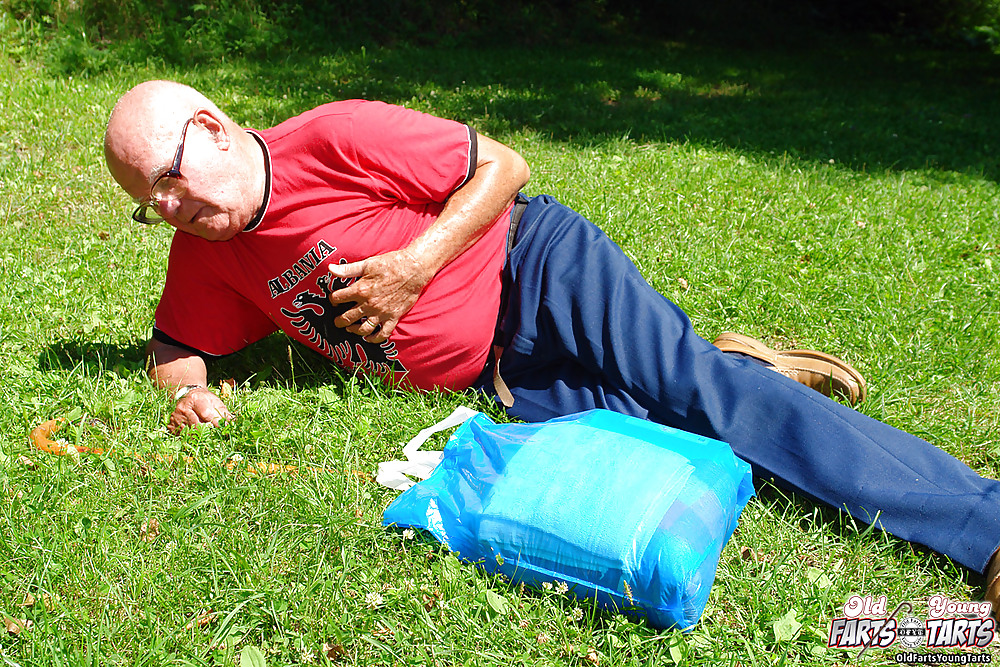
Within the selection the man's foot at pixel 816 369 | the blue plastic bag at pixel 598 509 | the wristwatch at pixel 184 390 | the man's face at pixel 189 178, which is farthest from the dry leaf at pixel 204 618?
the man's foot at pixel 816 369

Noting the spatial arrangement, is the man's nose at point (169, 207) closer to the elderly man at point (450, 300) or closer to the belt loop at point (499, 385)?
the elderly man at point (450, 300)

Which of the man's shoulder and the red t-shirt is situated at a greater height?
the man's shoulder

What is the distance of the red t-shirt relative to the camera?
8.39 ft

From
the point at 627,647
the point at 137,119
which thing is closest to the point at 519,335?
the point at 627,647

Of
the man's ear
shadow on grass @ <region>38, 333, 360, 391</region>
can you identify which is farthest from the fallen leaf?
the man's ear

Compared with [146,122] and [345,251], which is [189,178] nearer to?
[146,122]

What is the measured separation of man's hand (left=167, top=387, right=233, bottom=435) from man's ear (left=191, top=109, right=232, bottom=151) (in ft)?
3.05

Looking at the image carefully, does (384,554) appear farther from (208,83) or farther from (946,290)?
(208,83)

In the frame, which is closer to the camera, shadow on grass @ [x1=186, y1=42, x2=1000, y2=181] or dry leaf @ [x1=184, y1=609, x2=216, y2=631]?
dry leaf @ [x1=184, y1=609, x2=216, y2=631]

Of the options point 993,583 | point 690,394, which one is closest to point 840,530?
point 993,583

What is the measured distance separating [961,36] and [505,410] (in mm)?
16957

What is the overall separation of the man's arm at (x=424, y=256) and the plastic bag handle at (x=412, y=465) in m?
0.38

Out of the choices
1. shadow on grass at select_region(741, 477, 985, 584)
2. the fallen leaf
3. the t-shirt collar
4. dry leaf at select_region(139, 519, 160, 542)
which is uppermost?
the t-shirt collar

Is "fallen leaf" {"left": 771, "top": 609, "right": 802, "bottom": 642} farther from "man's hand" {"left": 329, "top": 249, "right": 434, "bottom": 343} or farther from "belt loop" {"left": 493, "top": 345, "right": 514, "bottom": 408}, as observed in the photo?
"man's hand" {"left": 329, "top": 249, "right": 434, "bottom": 343}
